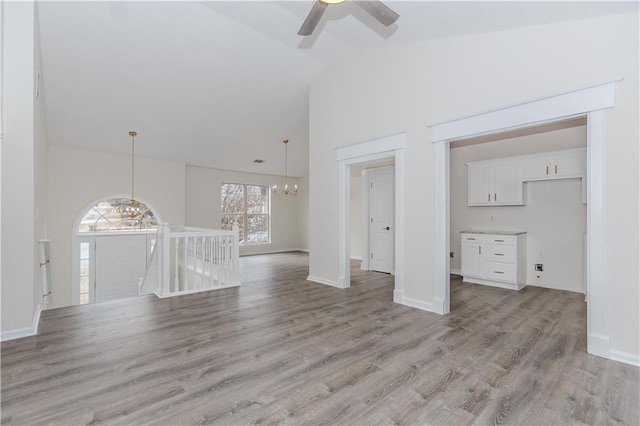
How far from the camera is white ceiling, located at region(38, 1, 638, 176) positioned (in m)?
3.39

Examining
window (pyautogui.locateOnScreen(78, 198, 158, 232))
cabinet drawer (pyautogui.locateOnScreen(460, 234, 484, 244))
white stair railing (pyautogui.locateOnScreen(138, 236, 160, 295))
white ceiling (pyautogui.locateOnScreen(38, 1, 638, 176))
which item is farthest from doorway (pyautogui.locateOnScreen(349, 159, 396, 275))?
window (pyautogui.locateOnScreen(78, 198, 158, 232))

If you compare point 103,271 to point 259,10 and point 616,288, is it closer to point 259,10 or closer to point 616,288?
point 259,10

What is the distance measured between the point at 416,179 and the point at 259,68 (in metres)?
3.12

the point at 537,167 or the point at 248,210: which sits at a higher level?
the point at 537,167

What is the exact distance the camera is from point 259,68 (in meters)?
5.11

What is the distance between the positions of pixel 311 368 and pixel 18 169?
3214 mm

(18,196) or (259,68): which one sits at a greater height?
(259,68)

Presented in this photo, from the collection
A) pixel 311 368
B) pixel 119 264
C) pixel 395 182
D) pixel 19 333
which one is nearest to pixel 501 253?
pixel 395 182

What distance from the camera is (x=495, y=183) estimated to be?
5.46m

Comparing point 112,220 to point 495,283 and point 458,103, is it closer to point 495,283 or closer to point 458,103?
point 458,103

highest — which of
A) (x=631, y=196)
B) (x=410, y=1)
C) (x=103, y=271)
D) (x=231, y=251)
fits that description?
(x=410, y=1)

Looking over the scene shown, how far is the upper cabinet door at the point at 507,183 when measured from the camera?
5.20 m

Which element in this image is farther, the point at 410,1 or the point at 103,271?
the point at 103,271

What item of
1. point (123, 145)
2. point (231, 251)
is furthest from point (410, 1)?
point (123, 145)
